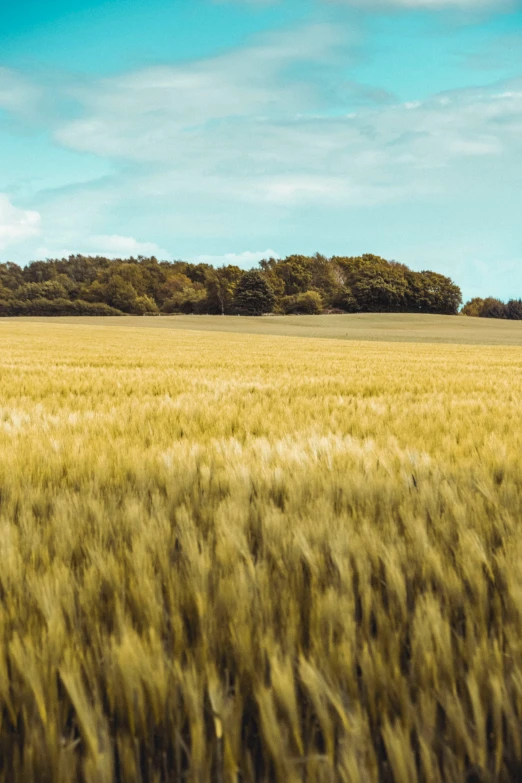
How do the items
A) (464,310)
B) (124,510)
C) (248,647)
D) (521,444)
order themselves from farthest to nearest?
(464,310)
(521,444)
(124,510)
(248,647)

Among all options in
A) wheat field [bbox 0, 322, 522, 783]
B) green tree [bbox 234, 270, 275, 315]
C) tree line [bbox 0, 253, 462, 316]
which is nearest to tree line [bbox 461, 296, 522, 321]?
tree line [bbox 0, 253, 462, 316]

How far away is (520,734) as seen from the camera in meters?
0.72

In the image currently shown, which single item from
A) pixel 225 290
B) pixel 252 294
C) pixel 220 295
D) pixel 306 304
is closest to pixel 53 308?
pixel 220 295

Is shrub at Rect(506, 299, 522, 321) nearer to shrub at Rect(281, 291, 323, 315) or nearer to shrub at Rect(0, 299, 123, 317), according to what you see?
shrub at Rect(281, 291, 323, 315)

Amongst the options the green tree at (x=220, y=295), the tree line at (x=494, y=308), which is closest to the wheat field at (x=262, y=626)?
the green tree at (x=220, y=295)

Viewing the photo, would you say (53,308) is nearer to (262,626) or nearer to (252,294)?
(252,294)

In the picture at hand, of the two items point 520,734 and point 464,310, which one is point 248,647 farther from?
point 464,310

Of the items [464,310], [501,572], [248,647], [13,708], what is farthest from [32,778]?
[464,310]

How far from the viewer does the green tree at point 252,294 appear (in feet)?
294

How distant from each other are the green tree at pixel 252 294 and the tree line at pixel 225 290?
16cm

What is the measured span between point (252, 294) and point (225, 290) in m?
9.45

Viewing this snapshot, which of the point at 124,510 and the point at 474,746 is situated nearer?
the point at 474,746

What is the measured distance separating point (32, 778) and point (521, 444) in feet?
7.89

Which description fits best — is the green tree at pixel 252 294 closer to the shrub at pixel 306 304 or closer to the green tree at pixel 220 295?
the green tree at pixel 220 295
